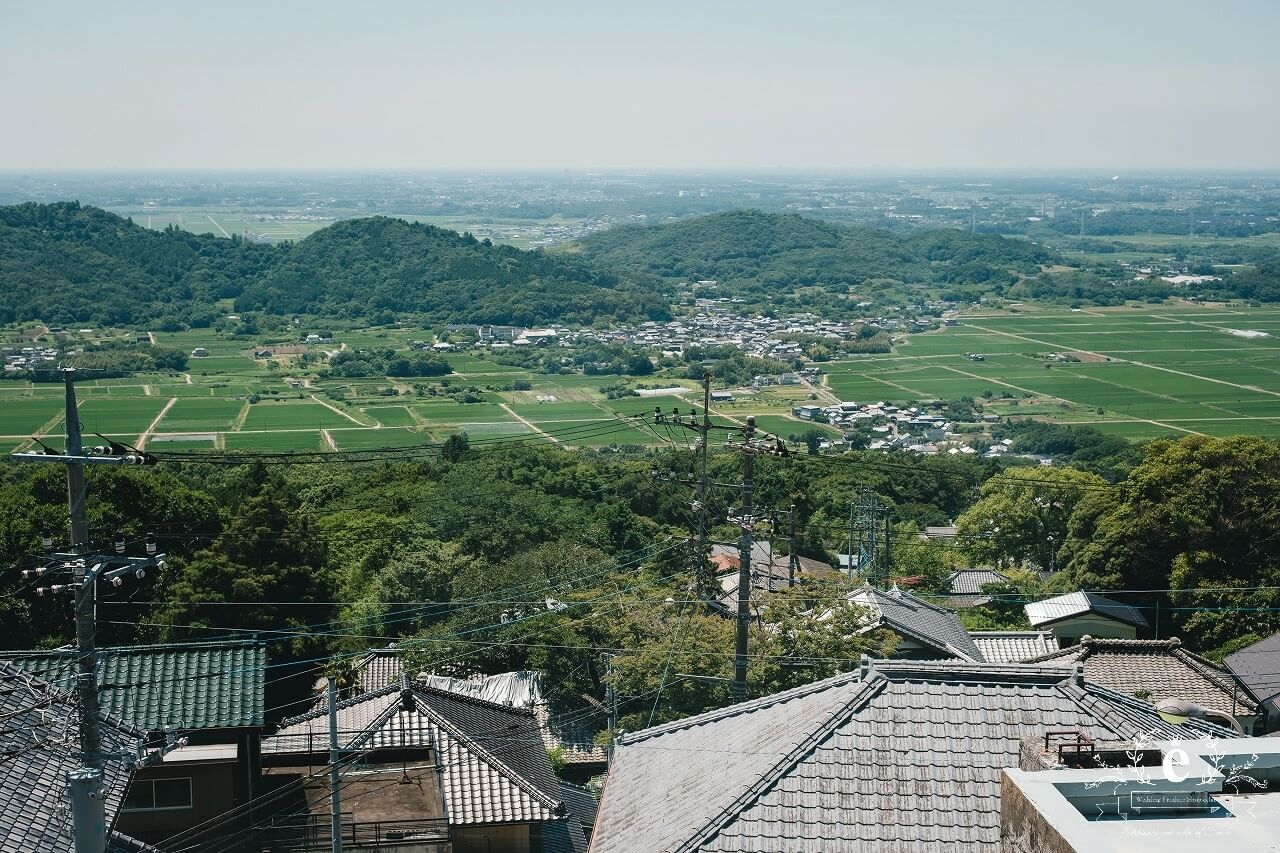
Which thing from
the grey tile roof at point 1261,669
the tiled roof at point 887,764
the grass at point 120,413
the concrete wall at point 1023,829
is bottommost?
the grass at point 120,413

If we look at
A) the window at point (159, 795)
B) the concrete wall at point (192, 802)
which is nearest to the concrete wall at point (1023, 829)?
the concrete wall at point (192, 802)

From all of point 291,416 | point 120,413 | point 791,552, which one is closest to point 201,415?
point 120,413

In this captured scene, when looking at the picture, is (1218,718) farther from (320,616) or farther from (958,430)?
(958,430)

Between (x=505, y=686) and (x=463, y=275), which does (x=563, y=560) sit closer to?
(x=505, y=686)

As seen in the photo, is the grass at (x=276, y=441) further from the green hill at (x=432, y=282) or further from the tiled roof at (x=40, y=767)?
the tiled roof at (x=40, y=767)

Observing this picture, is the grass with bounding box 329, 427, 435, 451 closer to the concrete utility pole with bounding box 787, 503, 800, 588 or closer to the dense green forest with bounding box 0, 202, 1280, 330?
the concrete utility pole with bounding box 787, 503, 800, 588

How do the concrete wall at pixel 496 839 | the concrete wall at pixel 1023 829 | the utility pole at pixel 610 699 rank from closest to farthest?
the concrete wall at pixel 1023 829 < the concrete wall at pixel 496 839 < the utility pole at pixel 610 699

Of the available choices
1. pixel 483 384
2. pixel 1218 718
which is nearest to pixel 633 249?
pixel 483 384
